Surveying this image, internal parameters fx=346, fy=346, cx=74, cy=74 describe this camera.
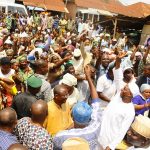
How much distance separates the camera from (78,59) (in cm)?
744

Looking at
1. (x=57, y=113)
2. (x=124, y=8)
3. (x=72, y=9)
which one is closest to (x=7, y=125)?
(x=57, y=113)

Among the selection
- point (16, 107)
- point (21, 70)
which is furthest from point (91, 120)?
point (21, 70)

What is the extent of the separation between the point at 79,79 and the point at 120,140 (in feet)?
6.11

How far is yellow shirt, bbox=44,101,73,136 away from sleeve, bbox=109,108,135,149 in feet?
2.07

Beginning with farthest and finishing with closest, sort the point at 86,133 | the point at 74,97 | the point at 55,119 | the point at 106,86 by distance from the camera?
1. the point at 106,86
2. the point at 74,97
3. the point at 55,119
4. the point at 86,133

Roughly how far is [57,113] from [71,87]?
100 centimetres

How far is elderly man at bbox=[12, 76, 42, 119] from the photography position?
14.7 feet

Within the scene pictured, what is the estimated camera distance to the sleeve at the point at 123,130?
4.31 m

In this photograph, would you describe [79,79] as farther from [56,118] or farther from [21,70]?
[56,118]

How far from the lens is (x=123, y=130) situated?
4316 mm

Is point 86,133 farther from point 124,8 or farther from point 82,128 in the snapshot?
point 124,8

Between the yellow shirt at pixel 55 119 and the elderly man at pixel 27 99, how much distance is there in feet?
1.22

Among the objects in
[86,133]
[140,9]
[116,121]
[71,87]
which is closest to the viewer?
[86,133]

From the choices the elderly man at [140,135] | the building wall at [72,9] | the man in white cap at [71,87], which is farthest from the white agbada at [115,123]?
the building wall at [72,9]
